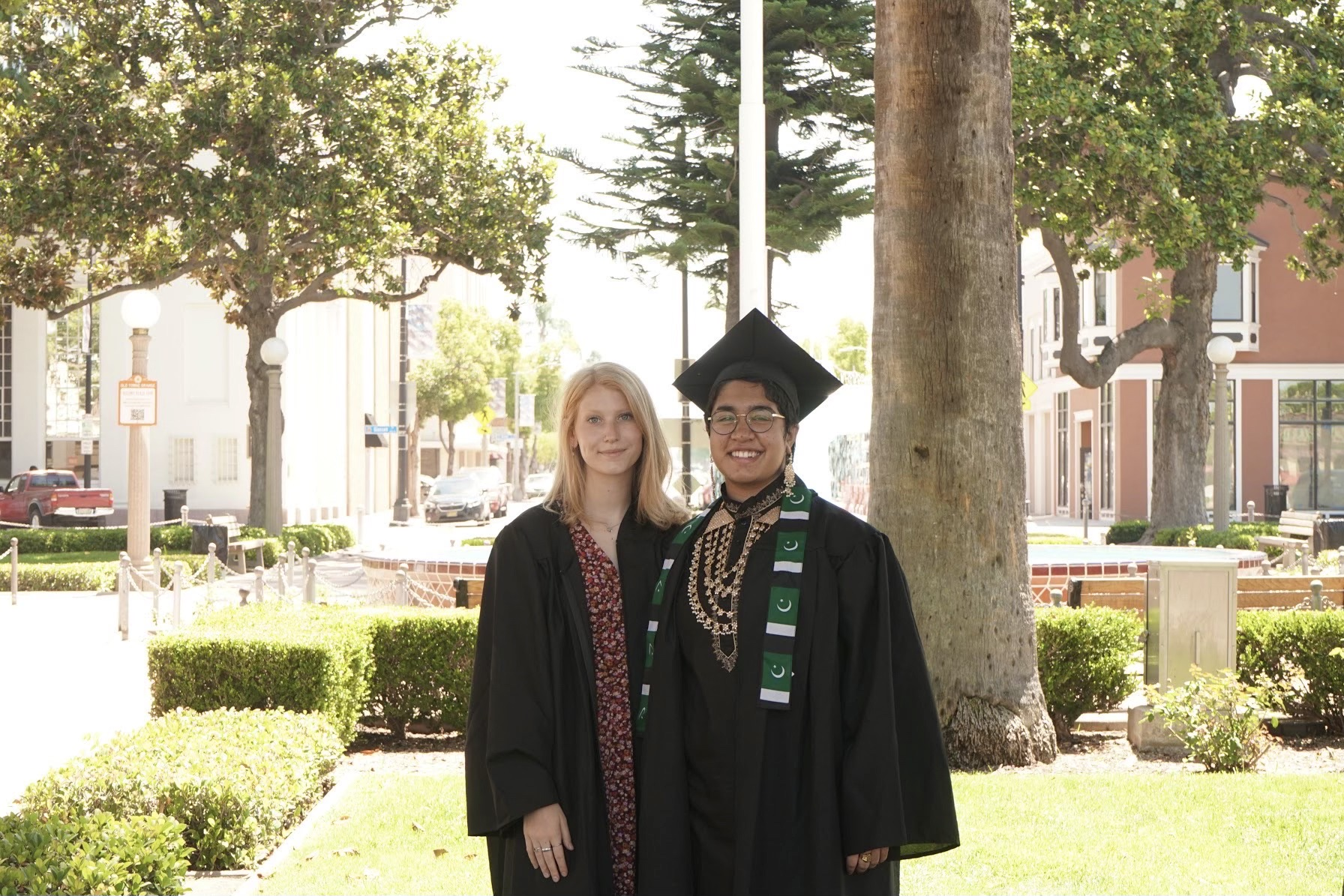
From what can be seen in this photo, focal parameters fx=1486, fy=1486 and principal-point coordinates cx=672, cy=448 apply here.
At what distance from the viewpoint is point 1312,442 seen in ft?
138

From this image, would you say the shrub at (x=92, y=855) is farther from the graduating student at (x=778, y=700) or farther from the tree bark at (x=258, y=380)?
the tree bark at (x=258, y=380)

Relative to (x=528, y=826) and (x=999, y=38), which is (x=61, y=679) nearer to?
(x=999, y=38)

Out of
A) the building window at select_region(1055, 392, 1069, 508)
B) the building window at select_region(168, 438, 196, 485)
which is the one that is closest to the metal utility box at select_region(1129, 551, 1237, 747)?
the building window at select_region(168, 438, 196, 485)

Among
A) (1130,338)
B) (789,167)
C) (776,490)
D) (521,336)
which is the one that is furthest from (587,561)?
(521,336)

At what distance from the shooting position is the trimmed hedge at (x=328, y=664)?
8039 mm

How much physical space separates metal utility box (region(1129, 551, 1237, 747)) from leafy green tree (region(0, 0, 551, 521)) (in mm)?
20235

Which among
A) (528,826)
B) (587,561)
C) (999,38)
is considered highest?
(999,38)

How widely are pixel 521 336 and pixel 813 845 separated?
80.2 m

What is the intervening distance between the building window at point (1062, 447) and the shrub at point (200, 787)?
1815 inches

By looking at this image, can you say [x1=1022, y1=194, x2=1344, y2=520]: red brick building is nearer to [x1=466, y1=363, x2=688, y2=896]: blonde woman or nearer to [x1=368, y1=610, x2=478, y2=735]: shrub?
[x1=368, y1=610, x2=478, y2=735]: shrub

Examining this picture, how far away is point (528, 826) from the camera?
3693mm

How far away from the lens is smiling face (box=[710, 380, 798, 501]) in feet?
12.1

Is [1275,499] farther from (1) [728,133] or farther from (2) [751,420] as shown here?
(2) [751,420]

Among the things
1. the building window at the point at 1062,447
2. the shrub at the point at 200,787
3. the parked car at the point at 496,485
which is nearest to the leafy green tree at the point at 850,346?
the building window at the point at 1062,447
